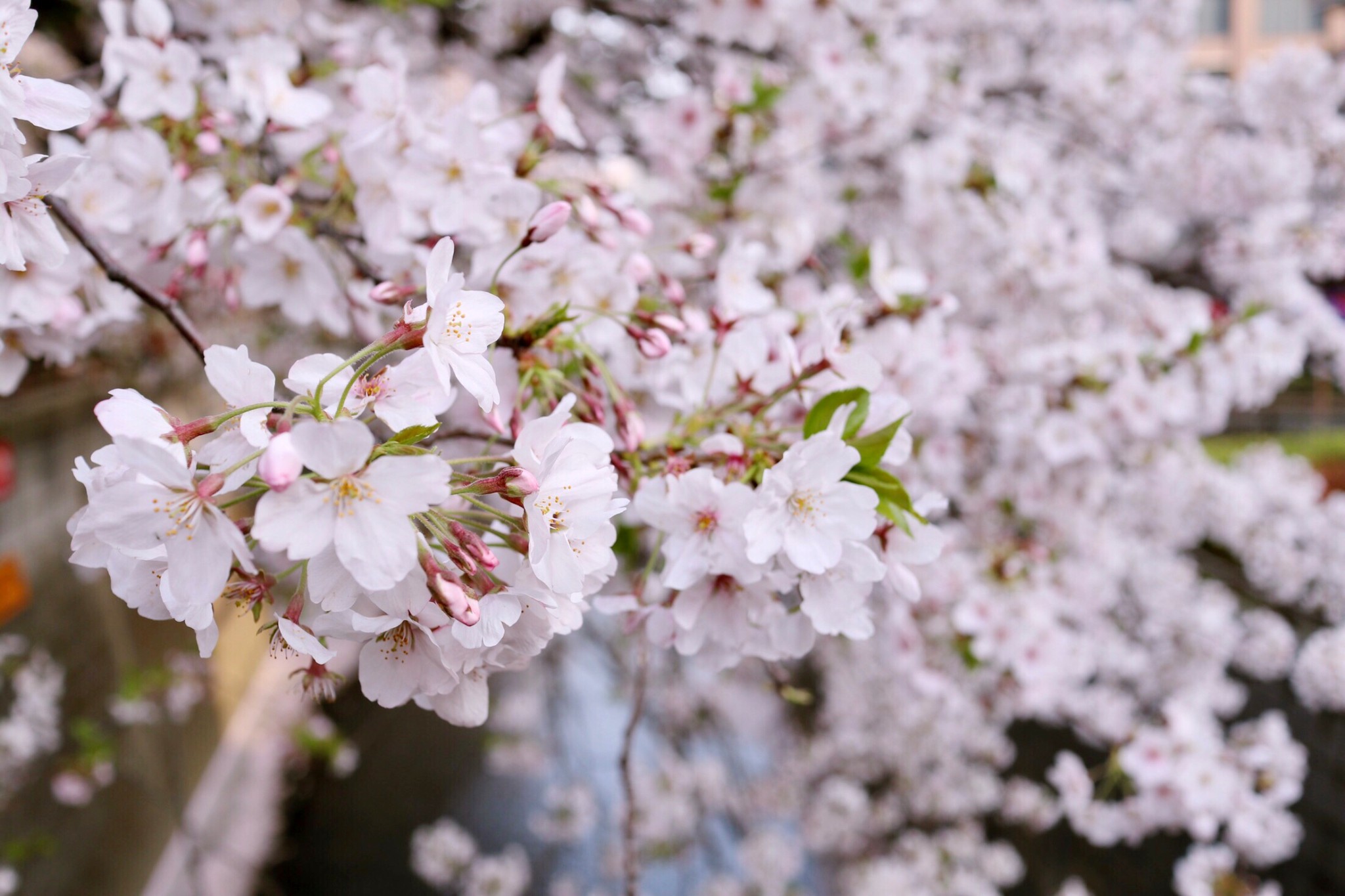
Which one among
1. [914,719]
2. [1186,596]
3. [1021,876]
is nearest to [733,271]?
[1186,596]

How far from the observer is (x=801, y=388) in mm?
866

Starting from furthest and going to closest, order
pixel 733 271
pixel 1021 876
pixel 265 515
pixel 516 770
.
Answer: pixel 516 770, pixel 1021 876, pixel 733 271, pixel 265 515

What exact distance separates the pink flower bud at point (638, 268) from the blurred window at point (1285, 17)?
55.8ft

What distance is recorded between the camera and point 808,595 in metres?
0.73

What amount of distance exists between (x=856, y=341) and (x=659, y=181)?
1398 mm

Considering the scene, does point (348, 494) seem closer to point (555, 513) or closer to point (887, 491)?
point (555, 513)

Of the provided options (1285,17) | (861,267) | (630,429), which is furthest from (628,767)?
(1285,17)

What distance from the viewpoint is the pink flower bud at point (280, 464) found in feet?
1.61

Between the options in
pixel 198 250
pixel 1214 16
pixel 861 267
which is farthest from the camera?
pixel 1214 16

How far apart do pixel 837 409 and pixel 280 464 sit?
48 centimetres

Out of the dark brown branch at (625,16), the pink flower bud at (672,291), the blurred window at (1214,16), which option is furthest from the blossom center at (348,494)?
the blurred window at (1214,16)

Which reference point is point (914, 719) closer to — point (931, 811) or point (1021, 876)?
point (931, 811)

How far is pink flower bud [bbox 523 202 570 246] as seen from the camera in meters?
0.84

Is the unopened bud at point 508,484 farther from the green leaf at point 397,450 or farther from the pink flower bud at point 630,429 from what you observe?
the pink flower bud at point 630,429
